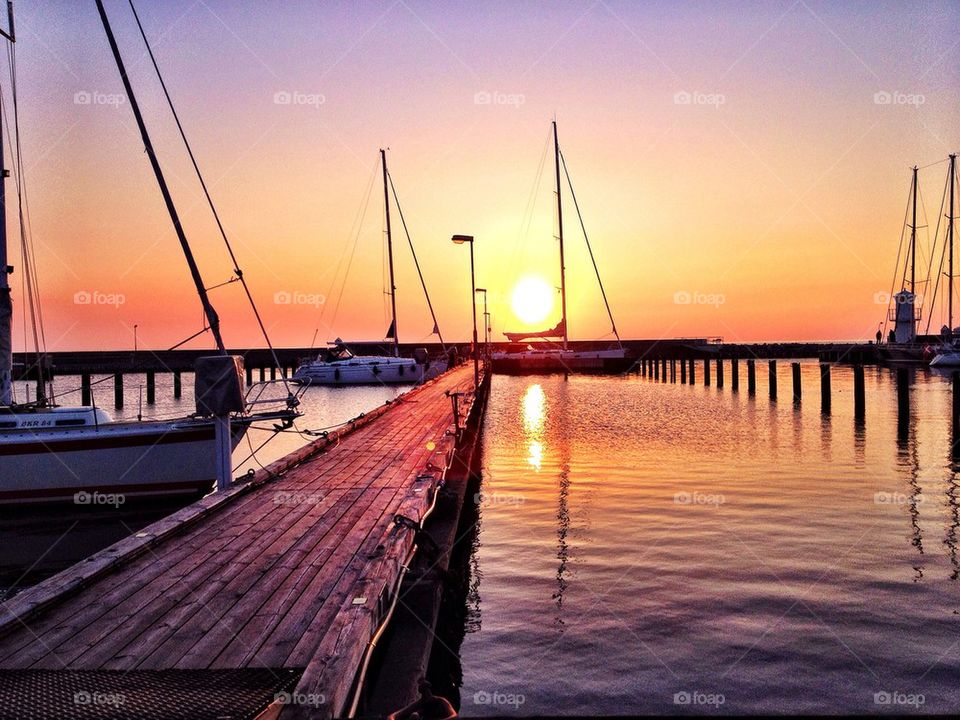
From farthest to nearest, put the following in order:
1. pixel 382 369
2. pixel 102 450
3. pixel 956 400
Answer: pixel 382 369
pixel 956 400
pixel 102 450

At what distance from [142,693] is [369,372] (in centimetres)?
5757

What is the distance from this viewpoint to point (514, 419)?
33219 millimetres

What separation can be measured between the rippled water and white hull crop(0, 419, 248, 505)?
Result: 6.11 metres

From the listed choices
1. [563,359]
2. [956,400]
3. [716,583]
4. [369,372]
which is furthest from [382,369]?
[716,583]

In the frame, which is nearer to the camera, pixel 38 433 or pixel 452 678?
pixel 452 678

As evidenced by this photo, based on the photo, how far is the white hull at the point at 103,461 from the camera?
14836 millimetres

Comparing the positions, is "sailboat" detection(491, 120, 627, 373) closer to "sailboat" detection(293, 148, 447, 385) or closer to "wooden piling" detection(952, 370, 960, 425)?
"sailboat" detection(293, 148, 447, 385)

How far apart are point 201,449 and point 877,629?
1212cm

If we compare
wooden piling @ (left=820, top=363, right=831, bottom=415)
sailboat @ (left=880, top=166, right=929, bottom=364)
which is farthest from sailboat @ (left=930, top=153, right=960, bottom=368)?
wooden piling @ (left=820, top=363, right=831, bottom=415)

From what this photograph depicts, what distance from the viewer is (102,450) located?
15.0 meters

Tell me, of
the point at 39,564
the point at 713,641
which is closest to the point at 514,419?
the point at 39,564

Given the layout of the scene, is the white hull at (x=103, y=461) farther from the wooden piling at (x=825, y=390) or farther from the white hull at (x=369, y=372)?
the white hull at (x=369, y=372)

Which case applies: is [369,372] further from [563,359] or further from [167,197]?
[167,197]

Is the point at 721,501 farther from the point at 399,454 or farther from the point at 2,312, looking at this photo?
Result: the point at 2,312
